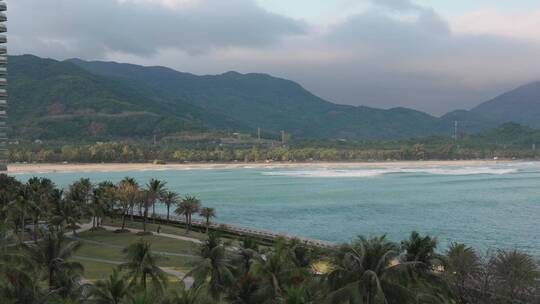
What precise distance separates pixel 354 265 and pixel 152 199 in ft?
224

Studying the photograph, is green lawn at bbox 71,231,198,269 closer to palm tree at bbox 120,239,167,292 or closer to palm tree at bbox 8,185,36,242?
palm tree at bbox 8,185,36,242

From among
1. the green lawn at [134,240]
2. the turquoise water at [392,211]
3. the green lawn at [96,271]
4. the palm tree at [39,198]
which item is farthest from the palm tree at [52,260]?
the turquoise water at [392,211]

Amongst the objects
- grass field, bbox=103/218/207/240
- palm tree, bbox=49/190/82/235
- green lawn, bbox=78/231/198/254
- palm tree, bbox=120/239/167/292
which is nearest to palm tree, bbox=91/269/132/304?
palm tree, bbox=120/239/167/292

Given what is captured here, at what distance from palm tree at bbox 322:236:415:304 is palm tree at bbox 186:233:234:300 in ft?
37.9

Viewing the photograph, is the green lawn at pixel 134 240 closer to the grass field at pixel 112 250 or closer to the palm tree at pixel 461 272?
the grass field at pixel 112 250

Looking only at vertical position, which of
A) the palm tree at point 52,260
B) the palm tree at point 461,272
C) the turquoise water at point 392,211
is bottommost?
the turquoise water at point 392,211

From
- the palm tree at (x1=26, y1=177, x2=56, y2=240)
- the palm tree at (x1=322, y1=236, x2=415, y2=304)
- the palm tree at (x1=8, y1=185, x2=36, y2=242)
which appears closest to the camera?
the palm tree at (x1=322, y1=236, x2=415, y2=304)

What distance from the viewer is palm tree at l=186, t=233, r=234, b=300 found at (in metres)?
42.3

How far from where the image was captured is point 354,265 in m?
32.2

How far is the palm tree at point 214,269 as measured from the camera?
139ft

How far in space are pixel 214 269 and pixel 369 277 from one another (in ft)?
51.1

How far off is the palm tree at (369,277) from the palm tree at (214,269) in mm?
11540

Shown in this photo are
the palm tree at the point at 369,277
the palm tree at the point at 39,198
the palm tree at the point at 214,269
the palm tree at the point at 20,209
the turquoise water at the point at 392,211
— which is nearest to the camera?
the palm tree at the point at 369,277

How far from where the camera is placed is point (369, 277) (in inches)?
1225
